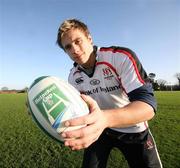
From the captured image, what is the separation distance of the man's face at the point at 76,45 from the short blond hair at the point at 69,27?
4cm

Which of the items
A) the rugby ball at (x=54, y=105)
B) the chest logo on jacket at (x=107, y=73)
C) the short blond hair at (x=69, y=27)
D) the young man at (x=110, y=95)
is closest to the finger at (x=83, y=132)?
the young man at (x=110, y=95)

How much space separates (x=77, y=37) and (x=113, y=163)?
134 inches

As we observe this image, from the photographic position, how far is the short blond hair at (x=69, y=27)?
3.57 m

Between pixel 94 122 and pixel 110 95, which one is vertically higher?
pixel 94 122

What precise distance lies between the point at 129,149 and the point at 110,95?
32.9 inches

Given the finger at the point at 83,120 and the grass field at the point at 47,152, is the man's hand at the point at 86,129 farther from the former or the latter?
the grass field at the point at 47,152

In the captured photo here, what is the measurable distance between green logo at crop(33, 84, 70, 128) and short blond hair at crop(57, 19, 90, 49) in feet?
2.74

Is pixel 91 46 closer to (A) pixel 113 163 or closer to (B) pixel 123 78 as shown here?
(B) pixel 123 78

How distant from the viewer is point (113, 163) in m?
6.12

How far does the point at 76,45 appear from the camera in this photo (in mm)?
3502

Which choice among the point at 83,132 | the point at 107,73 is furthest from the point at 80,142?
the point at 107,73

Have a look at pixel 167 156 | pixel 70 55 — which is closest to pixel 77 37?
pixel 70 55

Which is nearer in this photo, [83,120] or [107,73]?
[83,120]

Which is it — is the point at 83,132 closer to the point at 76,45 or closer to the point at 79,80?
the point at 76,45
